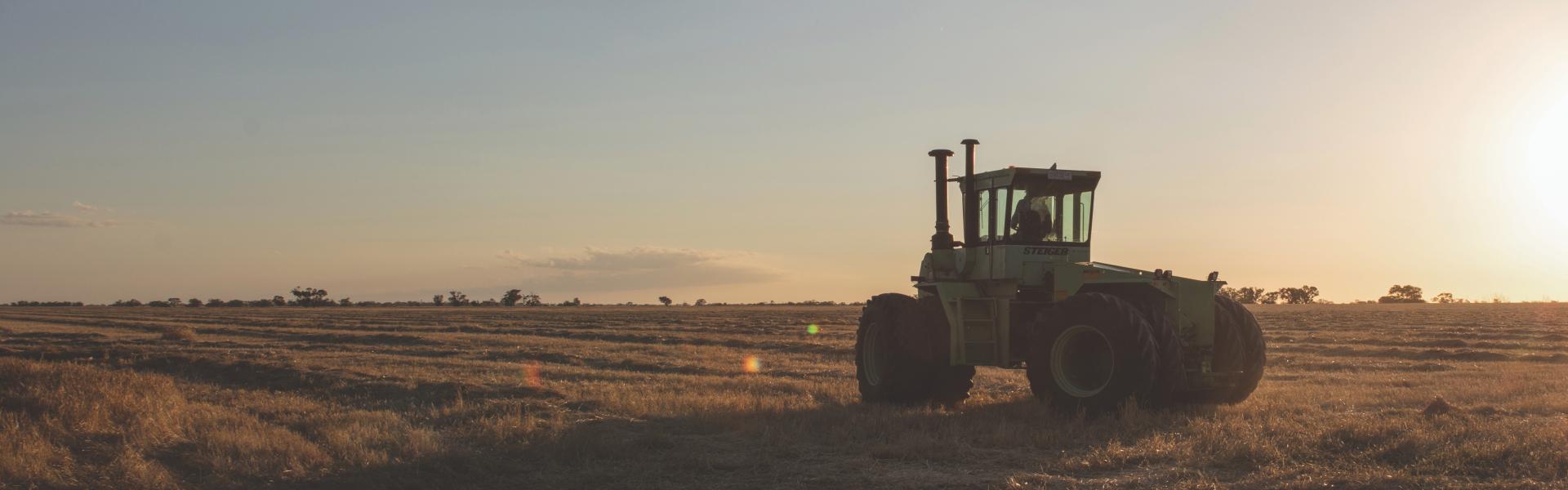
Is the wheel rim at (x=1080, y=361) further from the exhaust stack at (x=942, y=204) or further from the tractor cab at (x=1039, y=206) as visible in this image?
the exhaust stack at (x=942, y=204)

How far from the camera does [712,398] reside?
1448cm

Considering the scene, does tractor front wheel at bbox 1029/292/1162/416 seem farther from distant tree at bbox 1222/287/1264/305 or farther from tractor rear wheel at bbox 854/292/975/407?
distant tree at bbox 1222/287/1264/305

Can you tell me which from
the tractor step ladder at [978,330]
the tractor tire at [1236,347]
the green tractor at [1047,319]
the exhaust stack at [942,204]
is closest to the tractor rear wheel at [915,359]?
the green tractor at [1047,319]

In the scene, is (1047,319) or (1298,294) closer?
(1047,319)

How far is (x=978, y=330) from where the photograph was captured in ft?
46.0

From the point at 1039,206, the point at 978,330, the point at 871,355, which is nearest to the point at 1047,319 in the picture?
the point at 978,330

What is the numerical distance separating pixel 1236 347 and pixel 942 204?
13.8 feet

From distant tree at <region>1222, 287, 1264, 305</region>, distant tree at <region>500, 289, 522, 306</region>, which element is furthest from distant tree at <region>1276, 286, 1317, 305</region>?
distant tree at <region>500, 289, 522, 306</region>

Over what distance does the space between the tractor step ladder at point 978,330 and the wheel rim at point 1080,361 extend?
147cm

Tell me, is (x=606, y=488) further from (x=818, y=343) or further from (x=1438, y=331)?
(x=1438, y=331)

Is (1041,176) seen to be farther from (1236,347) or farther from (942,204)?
(1236,347)

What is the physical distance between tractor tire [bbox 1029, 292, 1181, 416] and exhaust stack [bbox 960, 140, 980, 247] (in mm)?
2290

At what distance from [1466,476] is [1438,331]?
33.1 metres

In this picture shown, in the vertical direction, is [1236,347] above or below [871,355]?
above
